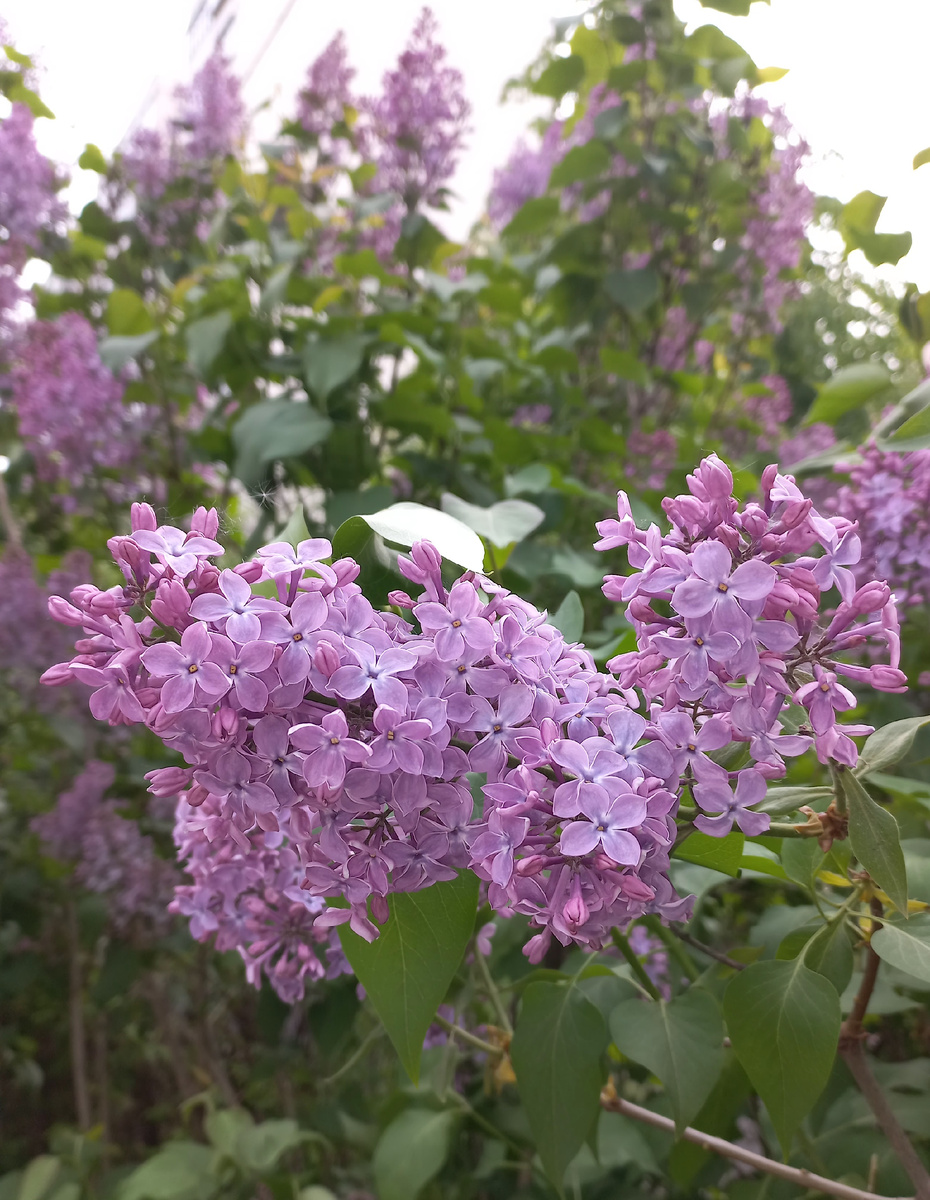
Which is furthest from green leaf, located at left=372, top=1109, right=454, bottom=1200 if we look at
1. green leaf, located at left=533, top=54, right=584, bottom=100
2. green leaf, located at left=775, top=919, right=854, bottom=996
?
green leaf, located at left=533, top=54, right=584, bottom=100

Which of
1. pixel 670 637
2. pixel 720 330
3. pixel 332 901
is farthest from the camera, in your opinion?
pixel 720 330

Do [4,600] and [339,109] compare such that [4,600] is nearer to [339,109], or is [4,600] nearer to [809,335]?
[339,109]

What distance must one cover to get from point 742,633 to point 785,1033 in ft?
0.61

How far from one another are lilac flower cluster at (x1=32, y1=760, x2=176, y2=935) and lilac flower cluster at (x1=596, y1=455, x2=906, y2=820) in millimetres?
876

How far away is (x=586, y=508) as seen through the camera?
1.03m

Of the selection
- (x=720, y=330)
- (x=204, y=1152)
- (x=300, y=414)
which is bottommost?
(x=204, y=1152)

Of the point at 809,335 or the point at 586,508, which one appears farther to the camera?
the point at 809,335

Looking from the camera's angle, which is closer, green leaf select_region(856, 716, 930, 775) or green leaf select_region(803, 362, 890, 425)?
green leaf select_region(856, 716, 930, 775)

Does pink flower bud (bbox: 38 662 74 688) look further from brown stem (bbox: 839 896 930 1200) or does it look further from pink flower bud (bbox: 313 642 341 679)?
brown stem (bbox: 839 896 930 1200)

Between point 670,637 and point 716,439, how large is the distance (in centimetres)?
93

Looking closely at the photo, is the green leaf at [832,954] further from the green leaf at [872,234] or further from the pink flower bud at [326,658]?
the green leaf at [872,234]

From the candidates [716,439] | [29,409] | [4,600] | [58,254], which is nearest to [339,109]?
[58,254]

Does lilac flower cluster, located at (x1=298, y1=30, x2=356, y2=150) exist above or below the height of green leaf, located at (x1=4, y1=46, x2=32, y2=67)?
below

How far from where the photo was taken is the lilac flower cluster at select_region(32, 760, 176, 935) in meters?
1.03
